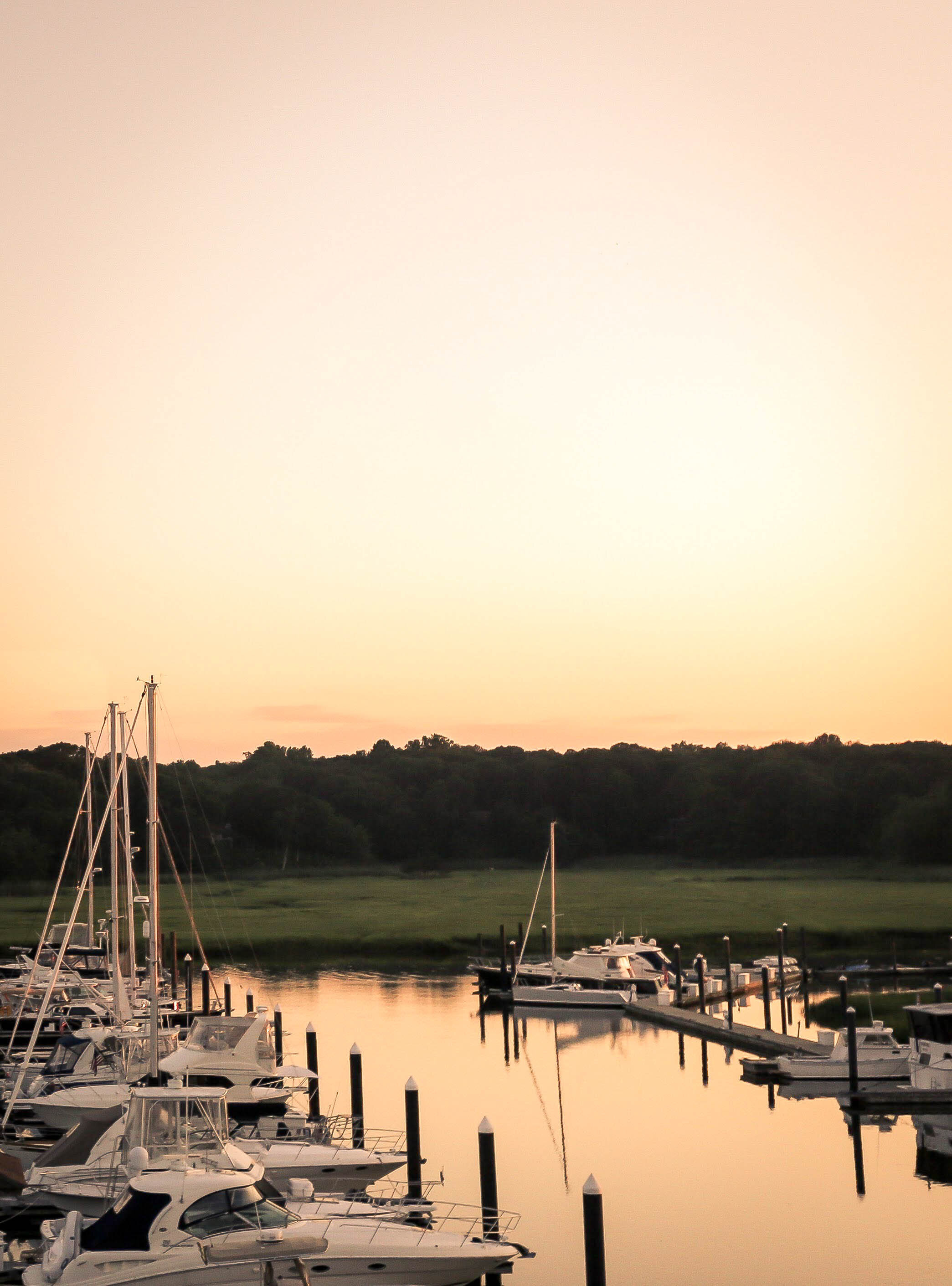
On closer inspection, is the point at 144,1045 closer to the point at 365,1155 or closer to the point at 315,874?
the point at 365,1155

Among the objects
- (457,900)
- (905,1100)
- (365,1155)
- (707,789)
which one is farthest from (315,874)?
(365,1155)

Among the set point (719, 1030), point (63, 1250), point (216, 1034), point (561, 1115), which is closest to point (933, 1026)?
point (561, 1115)

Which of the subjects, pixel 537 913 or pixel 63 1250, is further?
pixel 537 913

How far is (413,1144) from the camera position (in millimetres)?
28469

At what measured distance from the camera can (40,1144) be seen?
29.9 m

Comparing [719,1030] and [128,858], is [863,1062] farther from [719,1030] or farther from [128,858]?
[128,858]

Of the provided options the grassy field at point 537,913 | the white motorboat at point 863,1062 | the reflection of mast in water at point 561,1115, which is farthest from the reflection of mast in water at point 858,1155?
the grassy field at point 537,913

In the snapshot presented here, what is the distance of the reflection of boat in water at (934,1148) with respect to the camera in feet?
103

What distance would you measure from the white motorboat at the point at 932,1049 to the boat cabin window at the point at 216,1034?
17.2m

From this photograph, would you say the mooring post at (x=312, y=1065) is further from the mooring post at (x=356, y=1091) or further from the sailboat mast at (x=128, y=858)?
the sailboat mast at (x=128, y=858)

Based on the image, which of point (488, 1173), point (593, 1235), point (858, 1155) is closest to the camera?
point (593, 1235)

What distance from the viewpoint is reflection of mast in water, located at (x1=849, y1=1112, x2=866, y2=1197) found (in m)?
30.2

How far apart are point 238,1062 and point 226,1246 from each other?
14.8m

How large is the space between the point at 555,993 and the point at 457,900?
170 feet
